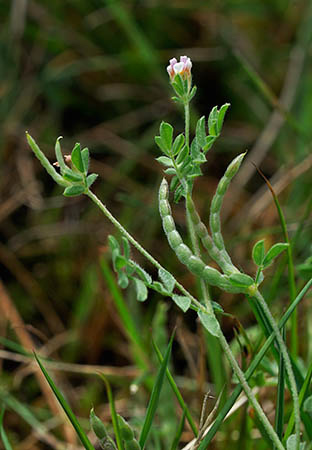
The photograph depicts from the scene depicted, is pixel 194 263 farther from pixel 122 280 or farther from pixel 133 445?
pixel 133 445

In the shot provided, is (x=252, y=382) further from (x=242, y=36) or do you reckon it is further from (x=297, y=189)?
(x=242, y=36)

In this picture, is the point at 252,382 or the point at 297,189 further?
the point at 297,189

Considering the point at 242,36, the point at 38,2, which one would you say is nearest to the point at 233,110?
the point at 242,36

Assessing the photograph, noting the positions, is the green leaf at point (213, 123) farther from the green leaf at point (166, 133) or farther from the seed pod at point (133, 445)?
the seed pod at point (133, 445)

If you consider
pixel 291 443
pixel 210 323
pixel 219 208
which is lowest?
pixel 291 443

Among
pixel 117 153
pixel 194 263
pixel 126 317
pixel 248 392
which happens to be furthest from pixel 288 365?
pixel 117 153

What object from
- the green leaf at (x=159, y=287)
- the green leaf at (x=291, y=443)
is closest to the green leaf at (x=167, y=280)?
the green leaf at (x=159, y=287)
